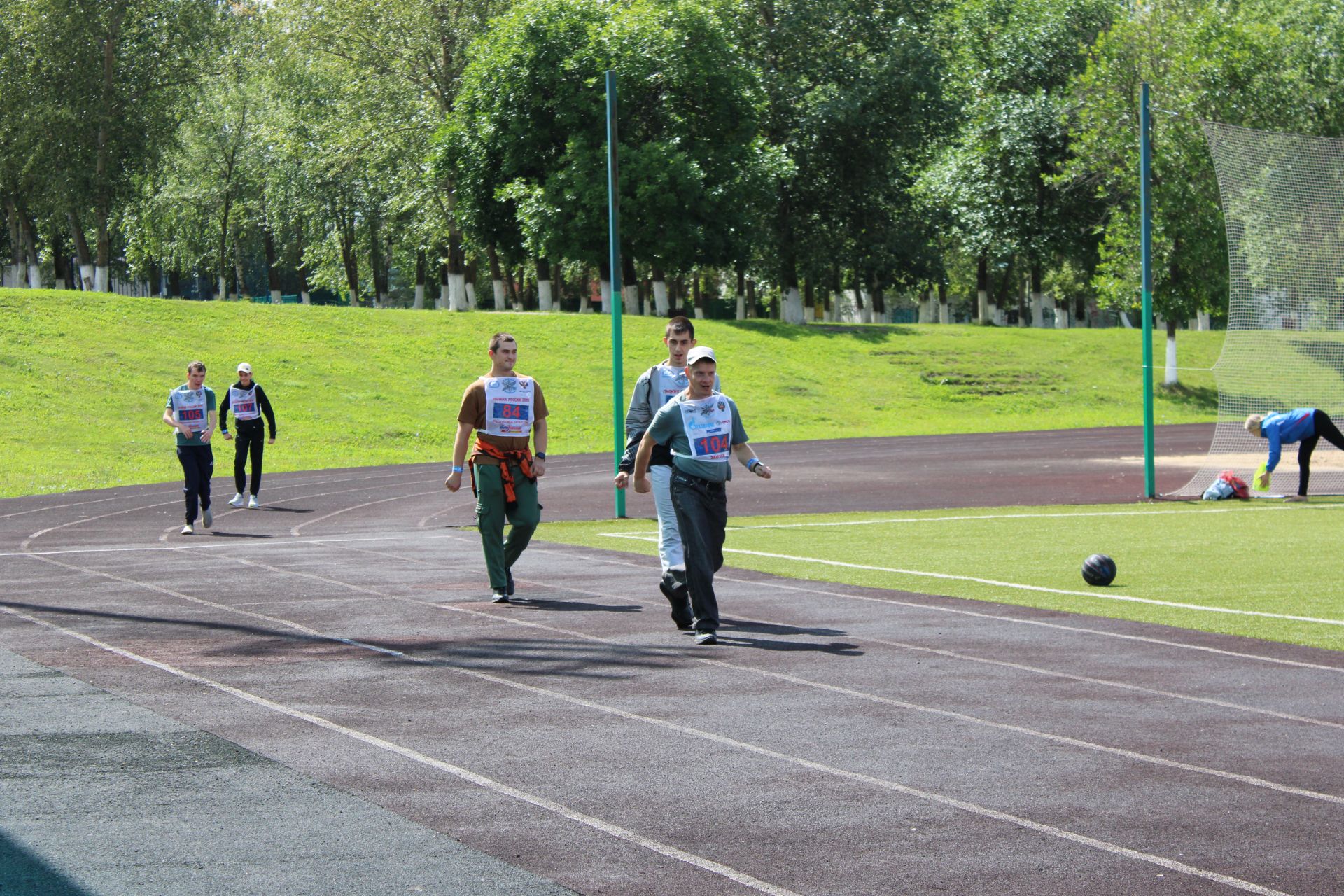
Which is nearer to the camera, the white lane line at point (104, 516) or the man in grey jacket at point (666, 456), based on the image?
the man in grey jacket at point (666, 456)

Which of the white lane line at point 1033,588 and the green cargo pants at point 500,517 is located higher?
the green cargo pants at point 500,517

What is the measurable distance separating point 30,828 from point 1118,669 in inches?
223

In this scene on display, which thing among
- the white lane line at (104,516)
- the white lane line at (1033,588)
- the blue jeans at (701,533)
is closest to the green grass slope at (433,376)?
the white lane line at (104,516)

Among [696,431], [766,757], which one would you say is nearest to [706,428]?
[696,431]

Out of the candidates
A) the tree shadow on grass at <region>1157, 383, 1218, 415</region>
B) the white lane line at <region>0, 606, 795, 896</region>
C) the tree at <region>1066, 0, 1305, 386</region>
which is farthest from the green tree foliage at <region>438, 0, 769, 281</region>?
the white lane line at <region>0, 606, 795, 896</region>

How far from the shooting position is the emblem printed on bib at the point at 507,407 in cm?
1173

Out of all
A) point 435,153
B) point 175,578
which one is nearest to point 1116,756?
point 175,578

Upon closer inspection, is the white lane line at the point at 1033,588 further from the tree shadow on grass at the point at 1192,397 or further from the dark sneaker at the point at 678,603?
the tree shadow on grass at the point at 1192,397

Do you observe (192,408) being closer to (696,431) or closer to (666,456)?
(666,456)

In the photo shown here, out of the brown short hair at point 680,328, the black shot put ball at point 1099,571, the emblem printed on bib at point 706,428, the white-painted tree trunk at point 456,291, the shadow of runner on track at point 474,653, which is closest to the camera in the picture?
the shadow of runner on track at point 474,653

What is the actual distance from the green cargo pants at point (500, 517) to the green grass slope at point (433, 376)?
1907 cm

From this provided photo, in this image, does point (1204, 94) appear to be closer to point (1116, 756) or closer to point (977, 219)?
point (977, 219)

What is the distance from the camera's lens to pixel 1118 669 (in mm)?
8633

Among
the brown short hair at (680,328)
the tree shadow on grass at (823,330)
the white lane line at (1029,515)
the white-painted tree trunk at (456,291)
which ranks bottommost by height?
the white lane line at (1029,515)
